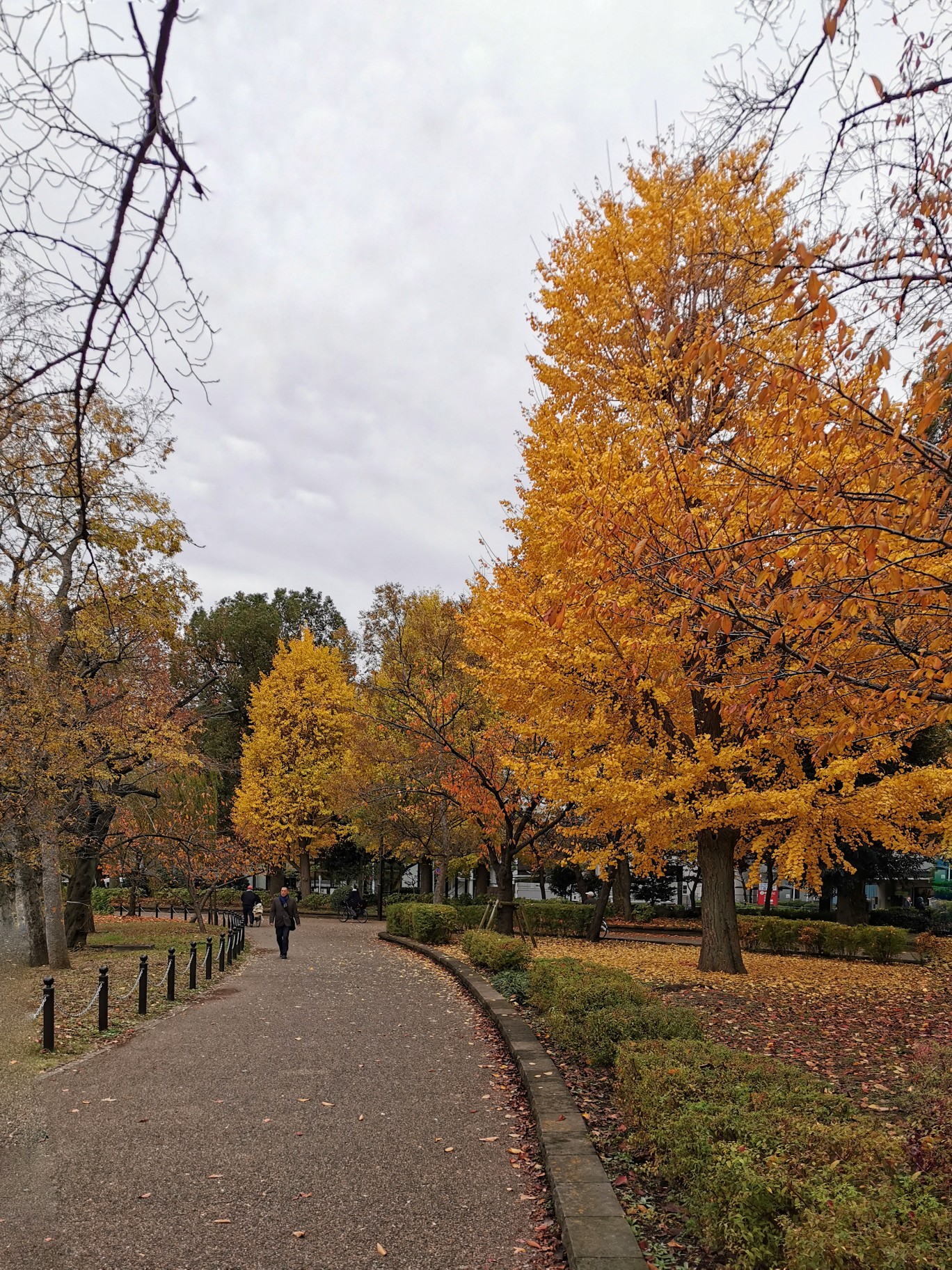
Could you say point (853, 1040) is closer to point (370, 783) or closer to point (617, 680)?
point (617, 680)

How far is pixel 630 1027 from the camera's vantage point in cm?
674

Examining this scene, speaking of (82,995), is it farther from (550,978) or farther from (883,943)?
(883,943)

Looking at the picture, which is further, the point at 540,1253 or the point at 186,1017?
the point at 186,1017

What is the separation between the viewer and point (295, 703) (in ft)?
122

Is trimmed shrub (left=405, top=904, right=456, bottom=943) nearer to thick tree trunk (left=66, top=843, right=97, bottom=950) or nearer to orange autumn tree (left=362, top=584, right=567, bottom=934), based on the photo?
orange autumn tree (left=362, top=584, right=567, bottom=934)

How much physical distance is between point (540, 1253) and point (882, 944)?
16324 millimetres

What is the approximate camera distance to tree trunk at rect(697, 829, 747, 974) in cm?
1311

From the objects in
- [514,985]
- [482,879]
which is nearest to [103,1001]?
[514,985]

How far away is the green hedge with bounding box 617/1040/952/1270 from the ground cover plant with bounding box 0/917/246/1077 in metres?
5.94

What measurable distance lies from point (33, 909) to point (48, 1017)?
793 cm

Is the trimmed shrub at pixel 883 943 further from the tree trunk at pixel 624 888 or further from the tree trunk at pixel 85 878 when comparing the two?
the tree trunk at pixel 85 878

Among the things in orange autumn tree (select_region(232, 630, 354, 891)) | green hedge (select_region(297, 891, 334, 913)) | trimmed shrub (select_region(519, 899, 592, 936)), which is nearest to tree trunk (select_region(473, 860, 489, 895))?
orange autumn tree (select_region(232, 630, 354, 891))

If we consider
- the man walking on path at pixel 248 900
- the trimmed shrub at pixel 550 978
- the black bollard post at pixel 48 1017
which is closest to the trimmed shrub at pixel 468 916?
the man walking on path at pixel 248 900

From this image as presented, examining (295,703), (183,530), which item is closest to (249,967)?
(183,530)
